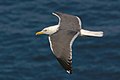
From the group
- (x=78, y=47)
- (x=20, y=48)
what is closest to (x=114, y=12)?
(x=78, y=47)

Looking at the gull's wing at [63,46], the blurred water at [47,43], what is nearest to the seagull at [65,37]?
the gull's wing at [63,46]

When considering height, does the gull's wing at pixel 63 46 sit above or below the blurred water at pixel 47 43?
above

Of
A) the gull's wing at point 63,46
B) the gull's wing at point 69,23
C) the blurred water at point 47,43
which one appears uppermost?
the gull's wing at point 69,23

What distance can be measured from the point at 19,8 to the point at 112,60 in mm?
6940

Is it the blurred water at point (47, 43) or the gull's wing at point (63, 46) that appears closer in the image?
the gull's wing at point (63, 46)

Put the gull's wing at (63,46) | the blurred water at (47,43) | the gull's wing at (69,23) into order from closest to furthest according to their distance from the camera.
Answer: the gull's wing at (63,46)
the gull's wing at (69,23)
the blurred water at (47,43)

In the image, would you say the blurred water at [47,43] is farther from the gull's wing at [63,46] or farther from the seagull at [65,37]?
the gull's wing at [63,46]

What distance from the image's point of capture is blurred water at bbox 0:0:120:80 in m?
24.9

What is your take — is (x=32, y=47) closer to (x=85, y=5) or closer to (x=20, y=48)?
(x=20, y=48)

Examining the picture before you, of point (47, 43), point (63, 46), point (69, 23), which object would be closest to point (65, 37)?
point (63, 46)

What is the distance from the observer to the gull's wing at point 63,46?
15828mm

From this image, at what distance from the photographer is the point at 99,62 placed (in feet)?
83.4

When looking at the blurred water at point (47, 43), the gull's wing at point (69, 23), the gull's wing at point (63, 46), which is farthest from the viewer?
the blurred water at point (47, 43)

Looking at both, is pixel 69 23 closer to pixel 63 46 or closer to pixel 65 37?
pixel 65 37
